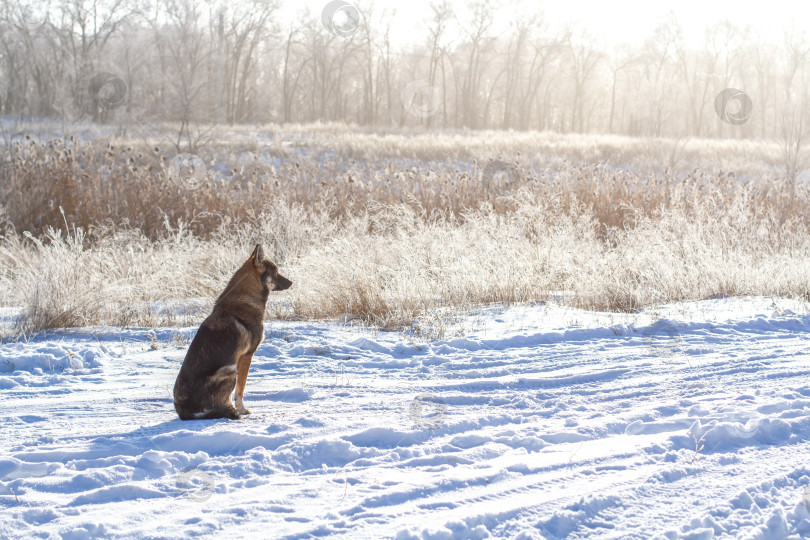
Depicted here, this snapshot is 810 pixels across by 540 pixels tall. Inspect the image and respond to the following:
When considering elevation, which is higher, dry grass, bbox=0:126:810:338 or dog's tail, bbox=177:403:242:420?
dry grass, bbox=0:126:810:338

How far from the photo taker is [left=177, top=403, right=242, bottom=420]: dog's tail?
11.8ft

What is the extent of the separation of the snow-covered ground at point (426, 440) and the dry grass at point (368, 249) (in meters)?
1.10

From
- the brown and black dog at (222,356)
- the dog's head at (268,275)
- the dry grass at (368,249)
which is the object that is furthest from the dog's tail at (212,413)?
the dry grass at (368,249)

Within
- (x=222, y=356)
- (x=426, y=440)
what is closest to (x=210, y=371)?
(x=222, y=356)

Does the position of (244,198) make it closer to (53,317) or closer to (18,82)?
(53,317)

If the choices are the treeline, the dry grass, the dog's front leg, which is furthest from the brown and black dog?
the treeline

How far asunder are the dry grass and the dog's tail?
8.51 feet

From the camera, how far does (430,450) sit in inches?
128

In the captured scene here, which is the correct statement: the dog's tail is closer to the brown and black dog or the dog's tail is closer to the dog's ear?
the brown and black dog

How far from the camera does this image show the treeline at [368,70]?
143ft

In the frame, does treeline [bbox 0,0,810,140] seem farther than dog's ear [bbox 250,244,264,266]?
Yes

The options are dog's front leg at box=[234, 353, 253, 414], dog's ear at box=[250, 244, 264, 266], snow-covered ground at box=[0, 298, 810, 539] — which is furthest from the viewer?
dog's ear at box=[250, 244, 264, 266]

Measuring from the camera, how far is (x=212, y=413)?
3.61 m

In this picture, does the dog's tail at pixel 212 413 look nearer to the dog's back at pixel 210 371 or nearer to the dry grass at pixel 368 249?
the dog's back at pixel 210 371
